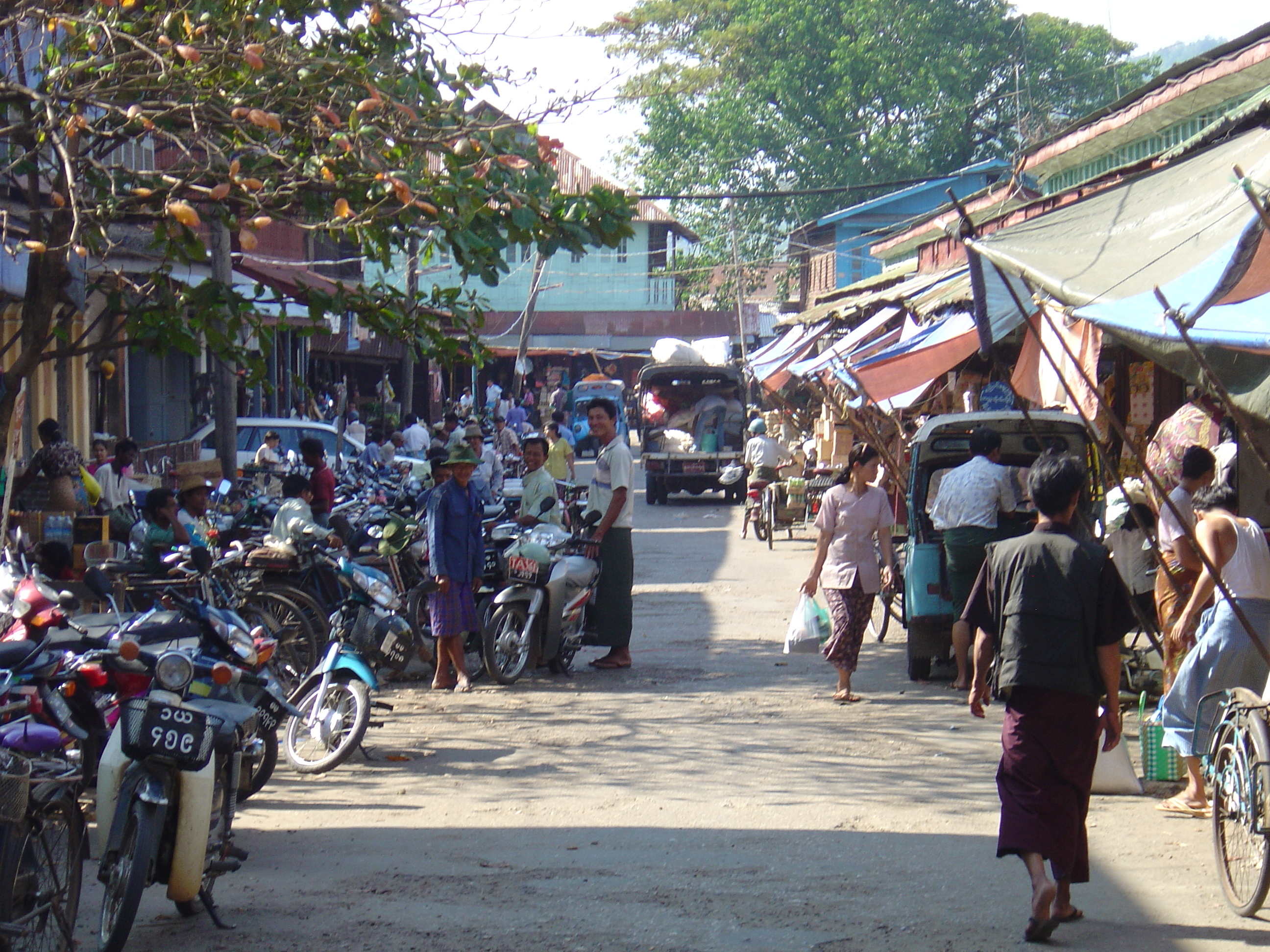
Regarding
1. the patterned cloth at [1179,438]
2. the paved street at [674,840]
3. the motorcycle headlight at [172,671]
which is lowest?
the paved street at [674,840]

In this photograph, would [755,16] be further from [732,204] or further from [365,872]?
[365,872]

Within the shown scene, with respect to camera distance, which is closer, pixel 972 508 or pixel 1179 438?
pixel 1179 438

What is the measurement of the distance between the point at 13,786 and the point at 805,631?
572cm

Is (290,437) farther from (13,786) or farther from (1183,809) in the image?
(13,786)

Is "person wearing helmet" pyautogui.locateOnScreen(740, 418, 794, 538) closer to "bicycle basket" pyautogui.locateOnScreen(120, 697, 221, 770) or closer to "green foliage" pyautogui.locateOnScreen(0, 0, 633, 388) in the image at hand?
"green foliage" pyautogui.locateOnScreen(0, 0, 633, 388)

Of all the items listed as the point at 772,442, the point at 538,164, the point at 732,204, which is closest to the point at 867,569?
the point at 538,164

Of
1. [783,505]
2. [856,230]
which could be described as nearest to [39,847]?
[783,505]

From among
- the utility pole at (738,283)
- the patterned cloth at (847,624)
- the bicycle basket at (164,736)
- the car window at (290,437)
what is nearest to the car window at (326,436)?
the car window at (290,437)

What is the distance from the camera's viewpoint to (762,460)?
769 inches

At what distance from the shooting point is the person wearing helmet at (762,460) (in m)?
19.5

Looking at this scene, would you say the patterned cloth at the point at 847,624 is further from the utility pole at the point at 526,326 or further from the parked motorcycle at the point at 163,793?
the utility pole at the point at 526,326

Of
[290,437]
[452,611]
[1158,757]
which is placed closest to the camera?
[1158,757]

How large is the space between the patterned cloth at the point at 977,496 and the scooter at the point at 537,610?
260cm

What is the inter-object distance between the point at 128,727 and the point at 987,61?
4730cm
